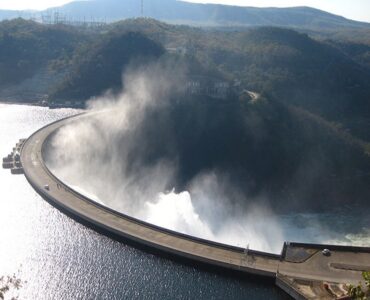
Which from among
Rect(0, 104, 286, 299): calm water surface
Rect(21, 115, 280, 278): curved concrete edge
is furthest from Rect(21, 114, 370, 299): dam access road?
Rect(0, 104, 286, 299): calm water surface

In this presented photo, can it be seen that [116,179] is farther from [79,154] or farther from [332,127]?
[332,127]

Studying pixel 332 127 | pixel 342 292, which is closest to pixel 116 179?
pixel 342 292

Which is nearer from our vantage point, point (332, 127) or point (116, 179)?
point (116, 179)

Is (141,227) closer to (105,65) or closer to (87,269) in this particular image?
(87,269)

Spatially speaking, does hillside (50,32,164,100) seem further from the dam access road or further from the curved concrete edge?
the dam access road

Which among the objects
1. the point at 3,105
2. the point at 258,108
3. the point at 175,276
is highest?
the point at 175,276

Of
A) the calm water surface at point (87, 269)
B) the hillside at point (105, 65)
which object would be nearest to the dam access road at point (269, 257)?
the calm water surface at point (87, 269)
